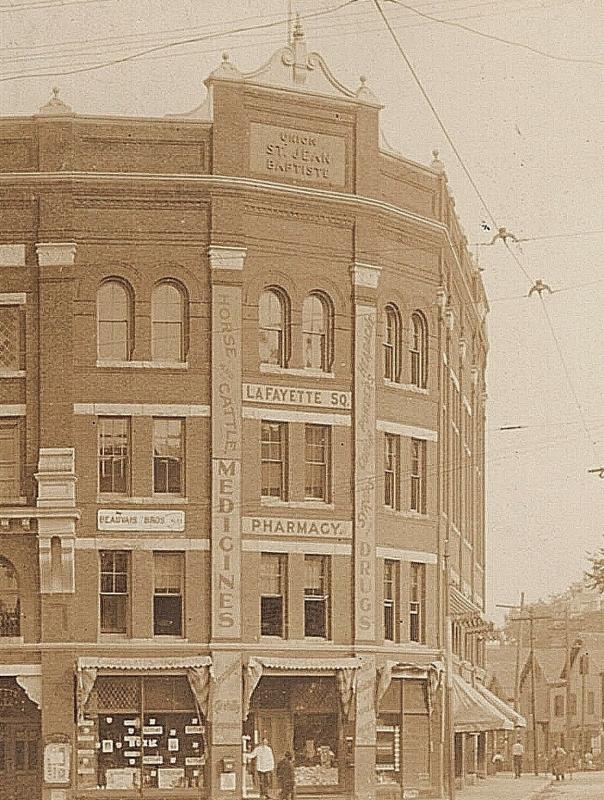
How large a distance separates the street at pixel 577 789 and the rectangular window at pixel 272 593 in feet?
34.0

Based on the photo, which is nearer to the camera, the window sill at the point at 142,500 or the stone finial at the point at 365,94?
the window sill at the point at 142,500

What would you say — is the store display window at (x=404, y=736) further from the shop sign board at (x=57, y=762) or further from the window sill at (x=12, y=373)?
the window sill at (x=12, y=373)

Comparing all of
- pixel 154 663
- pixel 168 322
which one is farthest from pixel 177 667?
pixel 168 322

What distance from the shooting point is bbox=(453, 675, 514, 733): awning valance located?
41.6 m

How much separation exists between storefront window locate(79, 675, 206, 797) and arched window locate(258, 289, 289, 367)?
7.38 m

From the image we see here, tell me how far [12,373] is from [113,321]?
8.12 feet

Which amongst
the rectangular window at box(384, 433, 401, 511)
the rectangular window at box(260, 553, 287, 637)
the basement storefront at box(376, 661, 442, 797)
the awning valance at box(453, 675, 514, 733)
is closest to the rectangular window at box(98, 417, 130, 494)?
the rectangular window at box(260, 553, 287, 637)

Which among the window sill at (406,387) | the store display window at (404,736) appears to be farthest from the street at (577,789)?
the window sill at (406,387)

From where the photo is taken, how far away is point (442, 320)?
133 ft

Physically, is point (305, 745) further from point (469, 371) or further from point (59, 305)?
point (469, 371)

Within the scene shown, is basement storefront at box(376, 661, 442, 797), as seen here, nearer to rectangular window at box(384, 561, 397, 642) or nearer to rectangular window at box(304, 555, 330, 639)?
rectangular window at box(384, 561, 397, 642)

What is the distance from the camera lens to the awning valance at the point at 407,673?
3769cm

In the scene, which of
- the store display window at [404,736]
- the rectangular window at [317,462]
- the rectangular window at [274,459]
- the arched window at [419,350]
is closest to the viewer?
the rectangular window at [274,459]

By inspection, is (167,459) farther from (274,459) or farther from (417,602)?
(417,602)
